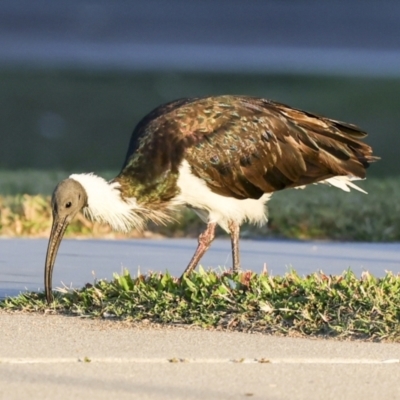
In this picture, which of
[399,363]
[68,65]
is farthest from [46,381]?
[68,65]

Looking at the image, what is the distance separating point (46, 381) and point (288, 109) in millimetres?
3785

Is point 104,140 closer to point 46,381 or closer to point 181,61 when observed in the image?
point 181,61

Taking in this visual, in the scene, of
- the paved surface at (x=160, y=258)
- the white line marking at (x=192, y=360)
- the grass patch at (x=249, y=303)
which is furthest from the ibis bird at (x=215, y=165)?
the white line marking at (x=192, y=360)

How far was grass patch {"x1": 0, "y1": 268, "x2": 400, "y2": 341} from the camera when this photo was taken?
725 centimetres

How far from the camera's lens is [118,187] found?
29.4 ft

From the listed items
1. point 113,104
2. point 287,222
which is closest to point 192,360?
point 287,222

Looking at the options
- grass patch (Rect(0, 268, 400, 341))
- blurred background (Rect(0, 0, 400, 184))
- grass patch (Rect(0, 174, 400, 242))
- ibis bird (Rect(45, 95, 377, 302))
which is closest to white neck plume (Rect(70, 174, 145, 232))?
ibis bird (Rect(45, 95, 377, 302))

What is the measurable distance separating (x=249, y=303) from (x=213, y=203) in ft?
5.67

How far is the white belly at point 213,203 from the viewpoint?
29.5 ft

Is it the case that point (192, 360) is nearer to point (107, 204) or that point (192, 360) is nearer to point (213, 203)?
point (107, 204)

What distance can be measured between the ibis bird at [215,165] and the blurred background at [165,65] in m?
4.39

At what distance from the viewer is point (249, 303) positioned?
24.7ft

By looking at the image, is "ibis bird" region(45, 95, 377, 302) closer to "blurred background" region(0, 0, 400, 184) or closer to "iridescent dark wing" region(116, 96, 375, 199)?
"iridescent dark wing" region(116, 96, 375, 199)

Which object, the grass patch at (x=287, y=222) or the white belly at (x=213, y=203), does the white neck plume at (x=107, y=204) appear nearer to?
the white belly at (x=213, y=203)
